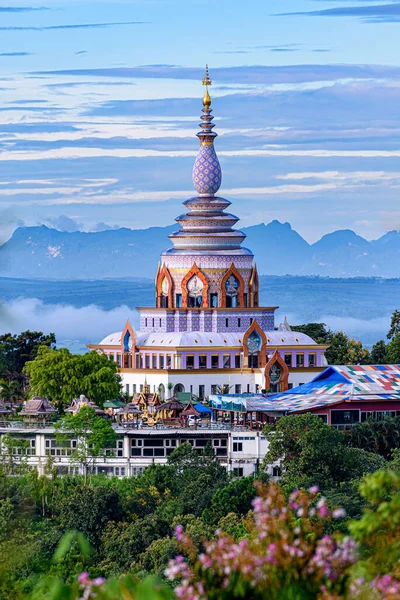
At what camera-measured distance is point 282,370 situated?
66.7m

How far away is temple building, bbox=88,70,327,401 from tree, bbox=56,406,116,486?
27.0 ft

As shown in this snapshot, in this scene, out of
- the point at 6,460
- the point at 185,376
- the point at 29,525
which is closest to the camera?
the point at 29,525

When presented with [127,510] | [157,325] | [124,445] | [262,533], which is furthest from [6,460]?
[262,533]

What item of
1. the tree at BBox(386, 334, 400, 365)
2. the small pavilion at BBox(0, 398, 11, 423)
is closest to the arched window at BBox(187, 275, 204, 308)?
the tree at BBox(386, 334, 400, 365)

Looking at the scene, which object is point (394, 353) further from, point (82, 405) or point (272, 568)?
point (272, 568)

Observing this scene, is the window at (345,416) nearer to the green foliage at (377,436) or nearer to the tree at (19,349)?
the green foliage at (377,436)

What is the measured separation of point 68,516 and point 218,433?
1029 centimetres

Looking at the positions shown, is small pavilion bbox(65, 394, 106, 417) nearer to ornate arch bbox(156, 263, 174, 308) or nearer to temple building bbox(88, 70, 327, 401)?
temple building bbox(88, 70, 327, 401)

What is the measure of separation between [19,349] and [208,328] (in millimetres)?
8323

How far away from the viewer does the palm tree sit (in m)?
66.5

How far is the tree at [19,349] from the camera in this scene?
71500 mm

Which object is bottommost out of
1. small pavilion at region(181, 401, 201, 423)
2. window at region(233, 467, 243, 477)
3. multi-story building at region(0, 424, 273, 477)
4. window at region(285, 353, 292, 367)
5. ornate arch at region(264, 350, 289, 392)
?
window at region(233, 467, 243, 477)

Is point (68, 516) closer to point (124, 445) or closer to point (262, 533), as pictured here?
point (124, 445)

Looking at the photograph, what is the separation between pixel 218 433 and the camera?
57500 millimetres
